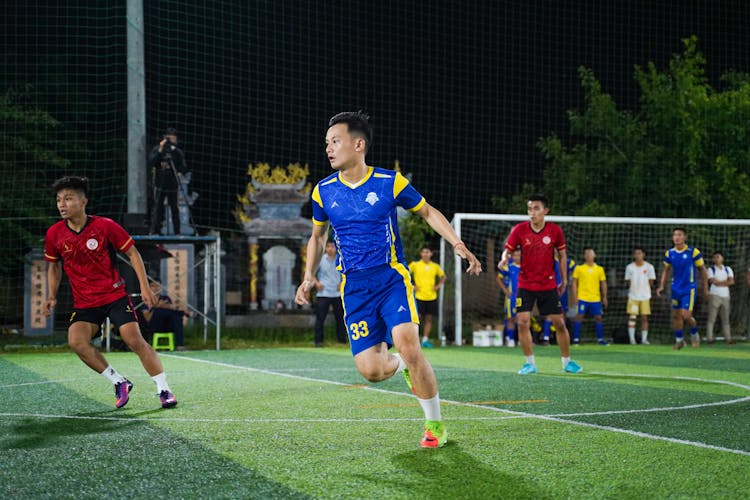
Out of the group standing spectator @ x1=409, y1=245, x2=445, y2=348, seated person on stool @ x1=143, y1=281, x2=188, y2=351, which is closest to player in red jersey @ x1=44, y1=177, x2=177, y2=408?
seated person on stool @ x1=143, y1=281, x2=188, y2=351

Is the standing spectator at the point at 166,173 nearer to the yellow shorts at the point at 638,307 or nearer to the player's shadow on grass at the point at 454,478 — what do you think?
the yellow shorts at the point at 638,307

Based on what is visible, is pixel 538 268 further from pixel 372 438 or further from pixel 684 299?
pixel 684 299

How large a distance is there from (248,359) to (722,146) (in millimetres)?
18726

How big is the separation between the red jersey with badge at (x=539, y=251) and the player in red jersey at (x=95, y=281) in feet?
16.5

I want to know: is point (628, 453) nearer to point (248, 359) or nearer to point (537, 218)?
point (537, 218)

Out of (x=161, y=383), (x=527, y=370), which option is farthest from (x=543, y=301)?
(x=161, y=383)

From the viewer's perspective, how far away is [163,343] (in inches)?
692

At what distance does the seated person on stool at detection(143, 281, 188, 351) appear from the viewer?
56.1ft

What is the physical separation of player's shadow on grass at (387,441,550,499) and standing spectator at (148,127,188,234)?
13469mm

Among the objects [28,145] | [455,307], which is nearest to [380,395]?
[455,307]

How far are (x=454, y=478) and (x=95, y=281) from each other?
4400 mm

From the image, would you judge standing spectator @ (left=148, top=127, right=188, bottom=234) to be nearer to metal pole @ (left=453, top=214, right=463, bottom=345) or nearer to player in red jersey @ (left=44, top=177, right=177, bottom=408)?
metal pole @ (left=453, top=214, right=463, bottom=345)

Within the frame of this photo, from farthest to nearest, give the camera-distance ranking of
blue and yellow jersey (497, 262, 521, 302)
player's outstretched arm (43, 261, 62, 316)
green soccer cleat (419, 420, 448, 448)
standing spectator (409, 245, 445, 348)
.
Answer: blue and yellow jersey (497, 262, 521, 302) → standing spectator (409, 245, 445, 348) → player's outstretched arm (43, 261, 62, 316) → green soccer cleat (419, 420, 448, 448)

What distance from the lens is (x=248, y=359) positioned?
565 inches
